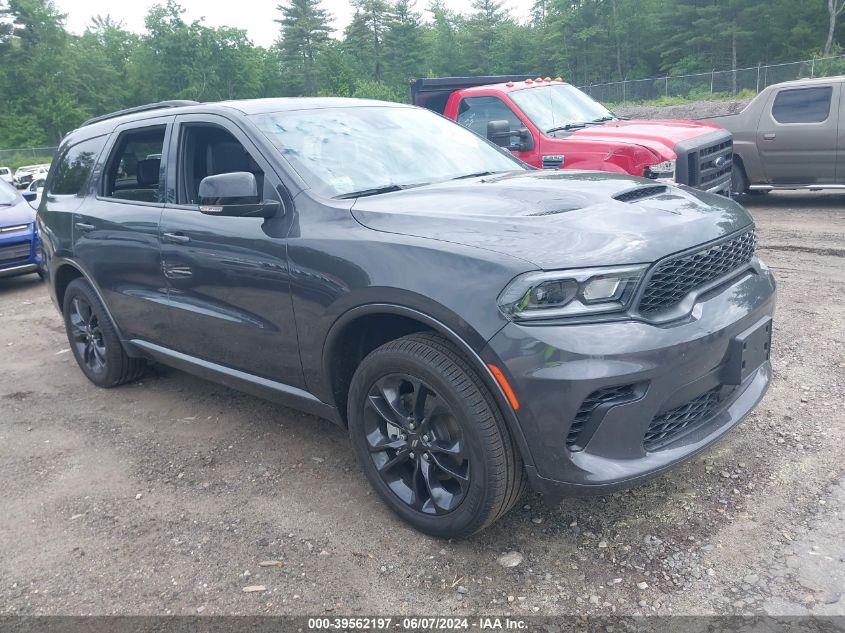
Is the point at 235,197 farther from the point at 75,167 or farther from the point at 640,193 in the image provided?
the point at 75,167

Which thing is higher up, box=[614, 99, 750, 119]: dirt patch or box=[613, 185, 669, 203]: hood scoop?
box=[613, 185, 669, 203]: hood scoop

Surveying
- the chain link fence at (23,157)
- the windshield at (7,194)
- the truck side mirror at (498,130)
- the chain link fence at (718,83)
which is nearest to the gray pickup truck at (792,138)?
the truck side mirror at (498,130)

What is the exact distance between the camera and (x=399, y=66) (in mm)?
65250

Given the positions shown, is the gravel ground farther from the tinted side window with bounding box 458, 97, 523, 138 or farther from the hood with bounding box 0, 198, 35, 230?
the hood with bounding box 0, 198, 35, 230

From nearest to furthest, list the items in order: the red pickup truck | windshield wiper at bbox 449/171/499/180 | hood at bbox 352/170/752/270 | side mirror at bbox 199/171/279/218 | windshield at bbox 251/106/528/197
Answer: hood at bbox 352/170/752/270, side mirror at bbox 199/171/279/218, windshield at bbox 251/106/528/197, windshield wiper at bbox 449/171/499/180, the red pickup truck

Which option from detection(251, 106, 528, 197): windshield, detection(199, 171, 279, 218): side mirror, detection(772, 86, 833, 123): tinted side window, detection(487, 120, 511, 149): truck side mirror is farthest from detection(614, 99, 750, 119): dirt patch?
detection(199, 171, 279, 218): side mirror

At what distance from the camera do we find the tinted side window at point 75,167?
16.3 feet

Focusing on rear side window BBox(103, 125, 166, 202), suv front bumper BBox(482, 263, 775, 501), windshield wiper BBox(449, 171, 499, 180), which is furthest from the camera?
rear side window BBox(103, 125, 166, 202)

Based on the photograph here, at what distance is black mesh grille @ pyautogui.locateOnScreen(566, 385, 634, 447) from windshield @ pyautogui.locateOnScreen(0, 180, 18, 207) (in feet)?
31.0

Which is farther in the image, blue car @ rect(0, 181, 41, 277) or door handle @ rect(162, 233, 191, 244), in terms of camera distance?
blue car @ rect(0, 181, 41, 277)

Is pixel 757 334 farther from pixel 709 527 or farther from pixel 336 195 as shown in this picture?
pixel 336 195

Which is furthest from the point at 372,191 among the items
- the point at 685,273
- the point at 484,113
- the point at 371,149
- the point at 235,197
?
the point at 484,113

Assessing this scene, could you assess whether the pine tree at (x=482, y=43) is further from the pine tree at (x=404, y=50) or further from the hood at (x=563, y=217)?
the hood at (x=563, y=217)

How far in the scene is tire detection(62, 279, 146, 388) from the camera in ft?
16.1
